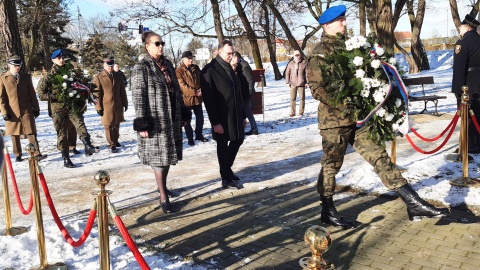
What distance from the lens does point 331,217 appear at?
4688mm

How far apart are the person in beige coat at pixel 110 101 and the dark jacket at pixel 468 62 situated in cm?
667

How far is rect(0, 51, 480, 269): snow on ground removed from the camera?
4293 mm

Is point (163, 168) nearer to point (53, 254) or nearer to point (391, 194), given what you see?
point (53, 254)

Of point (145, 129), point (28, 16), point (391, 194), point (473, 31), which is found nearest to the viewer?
point (145, 129)

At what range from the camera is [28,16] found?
24.6m

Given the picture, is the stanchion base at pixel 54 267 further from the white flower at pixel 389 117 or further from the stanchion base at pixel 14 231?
the white flower at pixel 389 117

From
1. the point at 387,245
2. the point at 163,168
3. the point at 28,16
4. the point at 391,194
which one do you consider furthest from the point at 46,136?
the point at 28,16

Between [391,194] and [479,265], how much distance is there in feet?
6.58

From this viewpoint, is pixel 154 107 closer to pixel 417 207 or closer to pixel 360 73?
pixel 360 73

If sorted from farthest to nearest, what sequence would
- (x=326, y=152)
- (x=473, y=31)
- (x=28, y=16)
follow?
(x=28, y=16) < (x=473, y=31) < (x=326, y=152)

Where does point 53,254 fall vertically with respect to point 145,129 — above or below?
below

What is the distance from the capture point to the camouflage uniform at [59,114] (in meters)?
8.64

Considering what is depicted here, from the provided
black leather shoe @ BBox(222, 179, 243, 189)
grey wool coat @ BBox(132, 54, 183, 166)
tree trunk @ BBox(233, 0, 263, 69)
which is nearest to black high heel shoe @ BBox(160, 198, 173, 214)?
grey wool coat @ BBox(132, 54, 183, 166)

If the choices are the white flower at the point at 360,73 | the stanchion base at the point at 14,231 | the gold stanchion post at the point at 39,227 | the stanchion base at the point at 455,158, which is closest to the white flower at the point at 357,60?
the white flower at the point at 360,73
